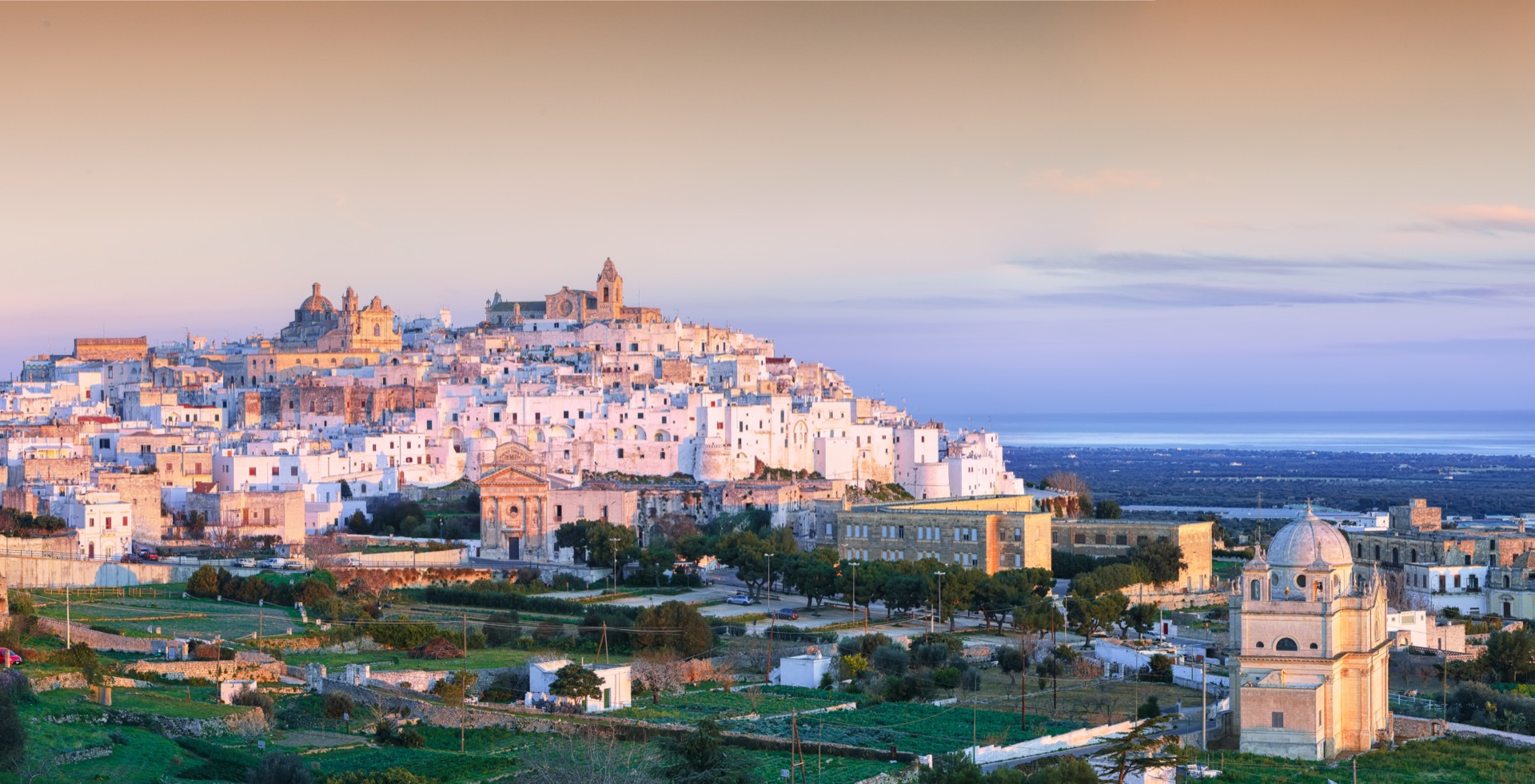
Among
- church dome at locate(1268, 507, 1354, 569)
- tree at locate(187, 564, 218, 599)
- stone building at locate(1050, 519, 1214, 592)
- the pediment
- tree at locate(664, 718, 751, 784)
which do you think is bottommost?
tree at locate(664, 718, 751, 784)

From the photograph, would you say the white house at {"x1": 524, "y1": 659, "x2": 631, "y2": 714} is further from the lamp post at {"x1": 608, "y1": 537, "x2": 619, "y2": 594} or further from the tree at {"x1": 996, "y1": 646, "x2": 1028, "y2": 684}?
the lamp post at {"x1": 608, "y1": 537, "x2": 619, "y2": 594}

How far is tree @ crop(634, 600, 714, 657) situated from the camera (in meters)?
43.8

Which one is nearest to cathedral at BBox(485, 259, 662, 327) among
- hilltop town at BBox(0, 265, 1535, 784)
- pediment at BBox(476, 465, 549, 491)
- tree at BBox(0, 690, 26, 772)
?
hilltop town at BBox(0, 265, 1535, 784)

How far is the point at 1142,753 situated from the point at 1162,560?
27153 mm

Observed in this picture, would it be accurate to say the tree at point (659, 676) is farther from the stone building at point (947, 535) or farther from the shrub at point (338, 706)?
the stone building at point (947, 535)

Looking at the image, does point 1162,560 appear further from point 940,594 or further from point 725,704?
point 725,704

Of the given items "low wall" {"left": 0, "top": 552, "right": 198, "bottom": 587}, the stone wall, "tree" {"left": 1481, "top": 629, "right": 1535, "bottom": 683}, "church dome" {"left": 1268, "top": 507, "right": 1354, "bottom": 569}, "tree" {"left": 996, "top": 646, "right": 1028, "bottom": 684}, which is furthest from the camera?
"low wall" {"left": 0, "top": 552, "right": 198, "bottom": 587}

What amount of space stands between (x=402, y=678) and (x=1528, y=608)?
100 feet

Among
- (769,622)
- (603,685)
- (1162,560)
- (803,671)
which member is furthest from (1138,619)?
(603,685)

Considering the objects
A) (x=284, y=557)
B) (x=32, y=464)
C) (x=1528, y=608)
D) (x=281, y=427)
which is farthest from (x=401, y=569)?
(x=1528, y=608)

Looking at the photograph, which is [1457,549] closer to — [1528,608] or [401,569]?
[1528,608]

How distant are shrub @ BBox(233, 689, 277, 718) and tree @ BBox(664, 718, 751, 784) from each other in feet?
29.0

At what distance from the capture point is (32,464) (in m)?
63.8

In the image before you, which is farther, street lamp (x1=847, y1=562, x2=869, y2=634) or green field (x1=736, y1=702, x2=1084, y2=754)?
street lamp (x1=847, y1=562, x2=869, y2=634)
